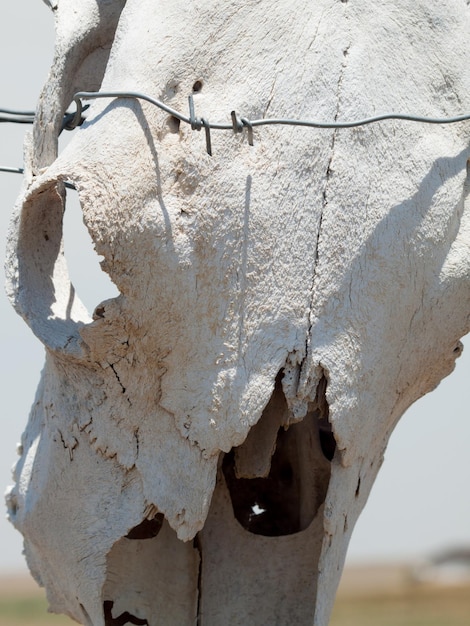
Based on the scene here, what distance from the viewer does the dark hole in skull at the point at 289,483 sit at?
305 cm

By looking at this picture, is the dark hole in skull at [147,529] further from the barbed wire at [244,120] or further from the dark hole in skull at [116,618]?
the barbed wire at [244,120]

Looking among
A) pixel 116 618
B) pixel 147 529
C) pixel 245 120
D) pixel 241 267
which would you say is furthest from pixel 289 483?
pixel 245 120

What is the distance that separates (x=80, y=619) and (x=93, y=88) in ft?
4.20

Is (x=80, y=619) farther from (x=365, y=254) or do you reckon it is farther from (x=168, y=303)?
(x=365, y=254)

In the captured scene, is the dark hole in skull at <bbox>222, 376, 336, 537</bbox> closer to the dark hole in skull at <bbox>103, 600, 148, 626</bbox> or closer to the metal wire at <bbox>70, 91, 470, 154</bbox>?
the dark hole in skull at <bbox>103, 600, 148, 626</bbox>

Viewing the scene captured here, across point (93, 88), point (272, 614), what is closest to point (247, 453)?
point (272, 614)

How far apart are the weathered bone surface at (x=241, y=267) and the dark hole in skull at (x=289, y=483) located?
224 millimetres

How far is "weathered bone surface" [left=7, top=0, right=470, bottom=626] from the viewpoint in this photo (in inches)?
98.5

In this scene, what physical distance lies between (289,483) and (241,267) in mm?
889

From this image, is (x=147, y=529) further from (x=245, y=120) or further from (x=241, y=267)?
(x=245, y=120)

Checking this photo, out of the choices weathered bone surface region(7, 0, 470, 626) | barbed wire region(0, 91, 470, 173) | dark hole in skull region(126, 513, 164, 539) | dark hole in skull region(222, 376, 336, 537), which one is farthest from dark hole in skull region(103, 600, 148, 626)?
barbed wire region(0, 91, 470, 173)

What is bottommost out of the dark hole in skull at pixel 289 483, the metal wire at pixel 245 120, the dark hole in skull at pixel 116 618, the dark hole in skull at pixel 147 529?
the dark hole in skull at pixel 116 618

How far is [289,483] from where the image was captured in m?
3.20

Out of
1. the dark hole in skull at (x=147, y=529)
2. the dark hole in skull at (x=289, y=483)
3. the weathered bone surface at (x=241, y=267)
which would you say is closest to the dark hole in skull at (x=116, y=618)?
the weathered bone surface at (x=241, y=267)
